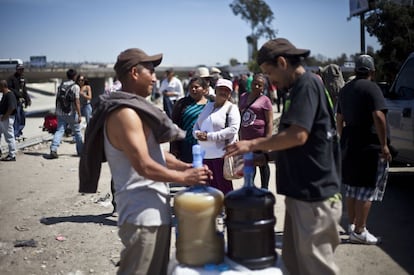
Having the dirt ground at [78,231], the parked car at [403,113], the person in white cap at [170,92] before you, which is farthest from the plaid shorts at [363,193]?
the person in white cap at [170,92]

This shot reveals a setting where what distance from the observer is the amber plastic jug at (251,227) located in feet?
9.27

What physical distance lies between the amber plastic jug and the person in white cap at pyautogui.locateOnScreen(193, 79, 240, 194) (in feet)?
8.79

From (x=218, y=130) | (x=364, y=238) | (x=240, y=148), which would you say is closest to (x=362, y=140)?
(x=364, y=238)

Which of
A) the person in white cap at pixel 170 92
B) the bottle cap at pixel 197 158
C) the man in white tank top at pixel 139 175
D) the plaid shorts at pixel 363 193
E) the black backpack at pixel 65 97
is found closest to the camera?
the man in white tank top at pixel 139 175

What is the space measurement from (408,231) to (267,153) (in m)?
3.09

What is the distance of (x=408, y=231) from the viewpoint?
5.49m

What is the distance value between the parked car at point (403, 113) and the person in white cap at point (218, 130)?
2.55 m

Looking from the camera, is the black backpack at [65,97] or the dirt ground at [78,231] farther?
the black backpack at [65,97]

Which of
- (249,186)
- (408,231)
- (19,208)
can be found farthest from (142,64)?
(19,208)

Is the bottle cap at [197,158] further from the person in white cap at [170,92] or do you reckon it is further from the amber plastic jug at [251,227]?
the person in white cap at [170,92]

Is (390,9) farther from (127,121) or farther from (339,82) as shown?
(127,121)

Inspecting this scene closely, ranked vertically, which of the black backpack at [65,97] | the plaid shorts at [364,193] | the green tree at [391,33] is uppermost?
the green tree at [391,33]

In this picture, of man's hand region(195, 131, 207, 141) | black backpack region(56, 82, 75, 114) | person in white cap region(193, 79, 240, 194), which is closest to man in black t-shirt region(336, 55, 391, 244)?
person in white cap region(193, 79, 240, 194)

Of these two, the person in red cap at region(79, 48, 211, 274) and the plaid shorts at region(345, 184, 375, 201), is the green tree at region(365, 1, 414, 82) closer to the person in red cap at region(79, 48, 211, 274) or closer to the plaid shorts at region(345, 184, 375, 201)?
the plaid shorts at region(345, 184, 375, 201)
